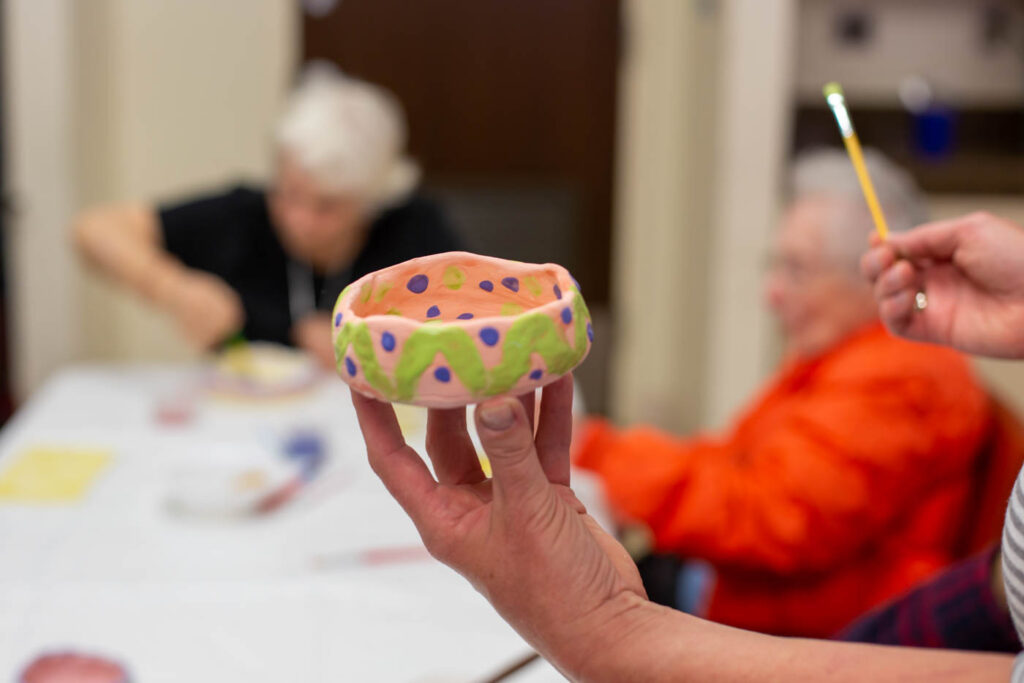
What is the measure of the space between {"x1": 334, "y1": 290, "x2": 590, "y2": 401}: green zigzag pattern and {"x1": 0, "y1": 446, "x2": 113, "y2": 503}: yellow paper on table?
876mm

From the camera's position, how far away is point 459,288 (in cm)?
48

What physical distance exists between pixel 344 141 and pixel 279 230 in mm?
300

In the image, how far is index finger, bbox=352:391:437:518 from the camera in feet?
1.55

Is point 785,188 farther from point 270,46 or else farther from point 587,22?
point 270,46

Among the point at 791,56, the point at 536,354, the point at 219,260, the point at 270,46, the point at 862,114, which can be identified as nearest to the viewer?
the point at 536,354

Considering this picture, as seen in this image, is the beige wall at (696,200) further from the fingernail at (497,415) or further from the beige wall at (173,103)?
the fingernail at (497,415)

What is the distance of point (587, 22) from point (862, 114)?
0.81 meters

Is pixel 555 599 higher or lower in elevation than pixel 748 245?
higher

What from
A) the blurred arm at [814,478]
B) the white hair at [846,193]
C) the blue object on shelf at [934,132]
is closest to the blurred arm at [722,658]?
the blurred arm at [814,478]

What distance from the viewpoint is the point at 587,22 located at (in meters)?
2.84

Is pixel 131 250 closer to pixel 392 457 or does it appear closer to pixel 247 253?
pixel 247 253

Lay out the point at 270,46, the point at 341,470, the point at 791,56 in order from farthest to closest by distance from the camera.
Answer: the point at 270,46, the point at 791,56, the point at 341,470

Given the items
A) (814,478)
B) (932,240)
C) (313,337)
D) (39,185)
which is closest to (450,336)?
(932,240)

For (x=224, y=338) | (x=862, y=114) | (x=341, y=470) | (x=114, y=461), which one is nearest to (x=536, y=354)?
(x=341, y=470)
